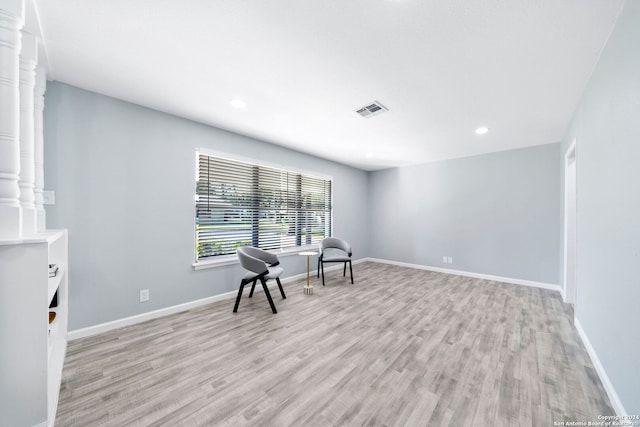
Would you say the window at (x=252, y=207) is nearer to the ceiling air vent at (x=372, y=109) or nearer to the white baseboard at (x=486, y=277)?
the ceiling air vent at (x=372, y=109)

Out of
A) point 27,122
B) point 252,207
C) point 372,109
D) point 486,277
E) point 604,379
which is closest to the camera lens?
point 27,122

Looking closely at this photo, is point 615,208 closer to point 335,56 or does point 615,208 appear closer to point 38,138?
point 335,56

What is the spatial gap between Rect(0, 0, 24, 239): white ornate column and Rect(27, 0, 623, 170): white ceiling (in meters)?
0.38

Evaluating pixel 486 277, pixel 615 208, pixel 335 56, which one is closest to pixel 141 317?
pixel 335 56

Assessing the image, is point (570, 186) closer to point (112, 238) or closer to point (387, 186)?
point (387, 186)

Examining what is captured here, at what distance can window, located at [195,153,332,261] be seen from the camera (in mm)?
3156

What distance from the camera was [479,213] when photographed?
14.9 ft

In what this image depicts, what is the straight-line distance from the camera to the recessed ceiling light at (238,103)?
250 centimetres

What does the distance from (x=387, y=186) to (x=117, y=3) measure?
538 cm

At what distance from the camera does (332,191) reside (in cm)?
519


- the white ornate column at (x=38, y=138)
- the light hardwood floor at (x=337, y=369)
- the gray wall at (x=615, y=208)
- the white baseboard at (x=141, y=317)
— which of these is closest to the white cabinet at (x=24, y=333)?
the light hardwood floor at (x=337, y=369)

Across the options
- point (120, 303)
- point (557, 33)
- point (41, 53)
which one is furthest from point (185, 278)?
point (557, 33)

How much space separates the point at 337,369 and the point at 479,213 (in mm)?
4251

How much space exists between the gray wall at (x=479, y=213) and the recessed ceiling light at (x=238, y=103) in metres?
4.17
